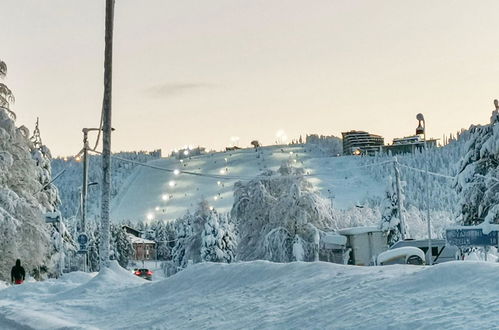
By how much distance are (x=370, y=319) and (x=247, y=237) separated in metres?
52.8

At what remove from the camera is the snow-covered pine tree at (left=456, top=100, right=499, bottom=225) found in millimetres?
41781

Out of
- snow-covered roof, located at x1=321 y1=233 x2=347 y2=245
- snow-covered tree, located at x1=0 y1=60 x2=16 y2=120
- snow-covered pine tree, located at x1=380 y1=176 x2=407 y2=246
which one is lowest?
snow-covered roof, located at x1=321 y1=233 x2=347 y2=245

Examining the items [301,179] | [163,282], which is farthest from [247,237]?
[163,282]

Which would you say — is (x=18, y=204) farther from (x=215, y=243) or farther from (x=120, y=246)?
(x=120, y=246)

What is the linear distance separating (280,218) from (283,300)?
47.9m

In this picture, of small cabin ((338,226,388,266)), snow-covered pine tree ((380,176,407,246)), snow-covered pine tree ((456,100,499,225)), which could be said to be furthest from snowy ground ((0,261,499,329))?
snow-covered pine tree ((380,176,407,246))

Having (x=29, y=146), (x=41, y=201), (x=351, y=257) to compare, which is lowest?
(x=351, y=257)

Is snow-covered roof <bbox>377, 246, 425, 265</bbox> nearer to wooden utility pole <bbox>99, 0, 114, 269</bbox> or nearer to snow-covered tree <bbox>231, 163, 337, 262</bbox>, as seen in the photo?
wooden utility pole <bbox>99, 0, 114, 269</bbox>

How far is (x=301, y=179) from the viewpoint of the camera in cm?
6184

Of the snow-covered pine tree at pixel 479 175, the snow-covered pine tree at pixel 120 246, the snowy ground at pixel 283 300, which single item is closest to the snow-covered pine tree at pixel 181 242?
the snow-covered pine tree at pixel 120 246

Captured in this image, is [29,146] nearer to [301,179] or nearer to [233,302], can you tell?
[301,179]

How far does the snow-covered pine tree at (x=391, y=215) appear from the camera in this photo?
6425 cm

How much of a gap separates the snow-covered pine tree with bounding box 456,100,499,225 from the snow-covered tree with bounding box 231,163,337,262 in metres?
17.2

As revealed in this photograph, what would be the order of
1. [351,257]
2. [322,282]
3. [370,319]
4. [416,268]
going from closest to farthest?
[370,319], [416,268], [322,282], [351,257]
